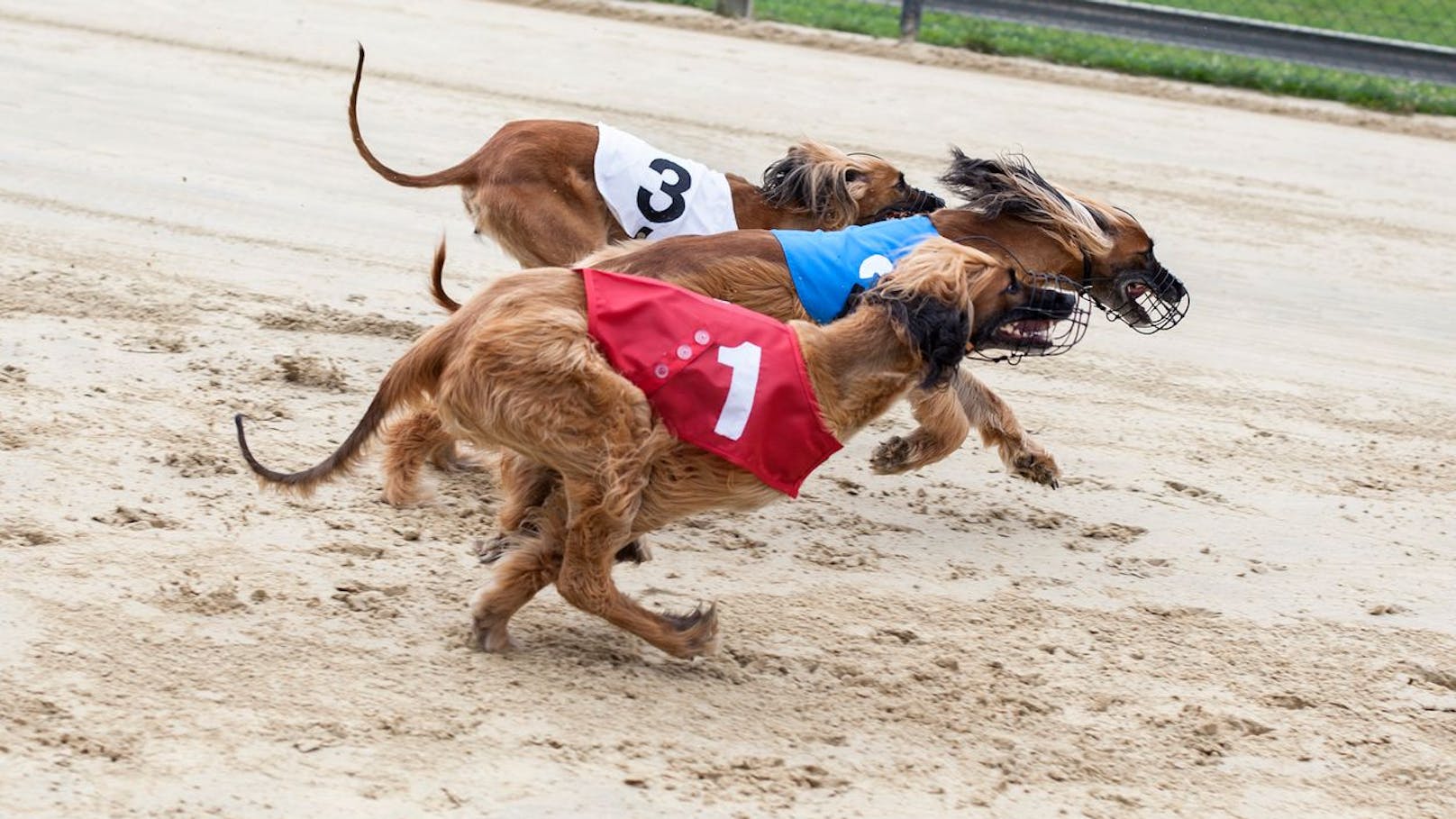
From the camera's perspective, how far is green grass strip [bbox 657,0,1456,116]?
9.46 metres

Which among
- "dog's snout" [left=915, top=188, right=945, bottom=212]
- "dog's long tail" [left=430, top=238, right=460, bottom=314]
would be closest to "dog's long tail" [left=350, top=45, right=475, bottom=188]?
"dog's long tail" [left=430, top=238, right=460, bottom=314]

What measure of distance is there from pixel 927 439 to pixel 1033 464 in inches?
14.4

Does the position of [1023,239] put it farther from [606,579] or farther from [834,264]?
[606,579]

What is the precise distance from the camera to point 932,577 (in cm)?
386

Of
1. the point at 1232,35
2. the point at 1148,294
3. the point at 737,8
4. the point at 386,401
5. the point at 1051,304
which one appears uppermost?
the point at 1232,35

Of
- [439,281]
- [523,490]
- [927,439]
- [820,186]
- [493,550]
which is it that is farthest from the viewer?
[820,186]

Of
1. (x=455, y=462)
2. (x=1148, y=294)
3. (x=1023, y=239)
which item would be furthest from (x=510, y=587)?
(x=1148, y=294)

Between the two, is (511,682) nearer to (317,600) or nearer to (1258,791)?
(317,600)

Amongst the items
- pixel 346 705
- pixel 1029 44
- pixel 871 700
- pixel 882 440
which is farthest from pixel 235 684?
pixel 1029 44

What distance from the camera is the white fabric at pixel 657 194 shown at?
14.6ft

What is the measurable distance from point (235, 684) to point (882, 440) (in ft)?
7.72

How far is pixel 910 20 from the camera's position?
9.84 metres

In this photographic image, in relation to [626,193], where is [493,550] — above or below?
below

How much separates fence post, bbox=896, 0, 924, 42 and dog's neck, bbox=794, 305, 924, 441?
701 cm
